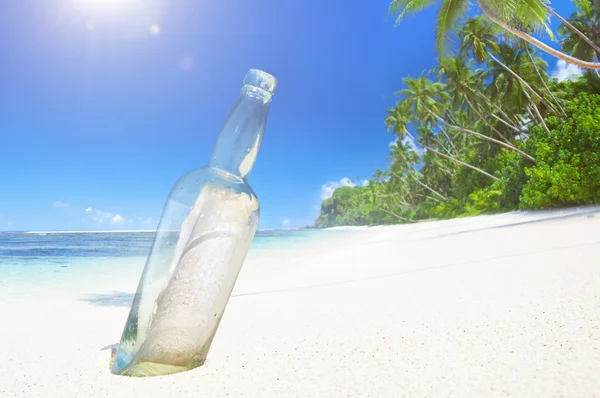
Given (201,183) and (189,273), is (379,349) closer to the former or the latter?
(189,273)

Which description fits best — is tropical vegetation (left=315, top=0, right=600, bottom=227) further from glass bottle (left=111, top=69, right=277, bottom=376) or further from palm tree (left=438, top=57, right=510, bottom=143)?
glass bottle (left=111, top=69, right=277, bottom=376)

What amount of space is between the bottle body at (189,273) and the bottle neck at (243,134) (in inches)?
2.3

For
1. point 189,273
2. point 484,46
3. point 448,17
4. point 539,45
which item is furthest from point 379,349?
point 484,46

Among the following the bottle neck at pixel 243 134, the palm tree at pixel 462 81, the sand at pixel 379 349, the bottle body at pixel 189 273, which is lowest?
the sand at pixel 379 349

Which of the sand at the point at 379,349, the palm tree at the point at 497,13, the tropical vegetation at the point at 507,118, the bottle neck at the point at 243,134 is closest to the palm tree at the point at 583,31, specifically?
the tropical vegetation at the point at 507,118

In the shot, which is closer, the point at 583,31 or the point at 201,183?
the point at 201,183

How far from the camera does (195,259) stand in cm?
142

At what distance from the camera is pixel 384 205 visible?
58.9m

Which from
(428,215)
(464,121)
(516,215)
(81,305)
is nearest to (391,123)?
(464,121)

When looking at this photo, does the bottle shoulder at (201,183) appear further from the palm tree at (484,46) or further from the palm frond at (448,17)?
the palm tree at (484,46)

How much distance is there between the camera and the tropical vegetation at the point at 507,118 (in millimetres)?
13062

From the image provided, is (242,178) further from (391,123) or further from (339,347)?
(391,123)

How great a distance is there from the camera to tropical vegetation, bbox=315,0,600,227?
42.9 feet

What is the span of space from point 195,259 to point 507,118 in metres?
30.4
